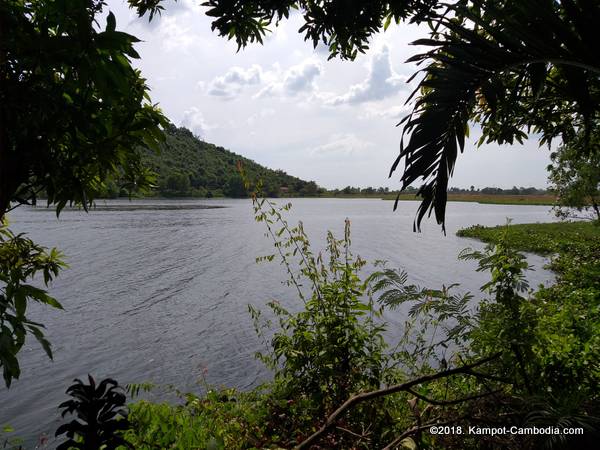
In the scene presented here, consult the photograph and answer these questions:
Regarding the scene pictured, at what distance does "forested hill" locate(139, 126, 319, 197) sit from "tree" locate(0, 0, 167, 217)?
103 metres

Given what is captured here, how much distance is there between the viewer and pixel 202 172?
440ft

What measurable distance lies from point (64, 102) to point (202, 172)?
13737 centimetres

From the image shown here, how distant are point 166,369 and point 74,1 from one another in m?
8.79

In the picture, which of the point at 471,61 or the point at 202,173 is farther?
the point at 202,173

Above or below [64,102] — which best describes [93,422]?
below

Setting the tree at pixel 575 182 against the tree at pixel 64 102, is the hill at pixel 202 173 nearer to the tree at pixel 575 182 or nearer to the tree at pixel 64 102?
the tree at pixel 575 182

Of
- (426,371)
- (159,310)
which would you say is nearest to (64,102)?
(426,371)

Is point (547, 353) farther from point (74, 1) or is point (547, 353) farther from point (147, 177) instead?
point (74, 1)

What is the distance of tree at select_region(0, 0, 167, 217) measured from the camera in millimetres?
1584

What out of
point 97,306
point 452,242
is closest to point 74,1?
point 97,306

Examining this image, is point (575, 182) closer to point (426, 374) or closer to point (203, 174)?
point (426, 374)

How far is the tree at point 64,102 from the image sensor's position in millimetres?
1584

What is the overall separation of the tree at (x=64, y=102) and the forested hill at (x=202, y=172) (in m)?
103

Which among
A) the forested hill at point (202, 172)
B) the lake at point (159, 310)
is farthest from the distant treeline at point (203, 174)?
the lake at point (159, 310)
